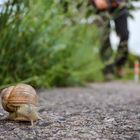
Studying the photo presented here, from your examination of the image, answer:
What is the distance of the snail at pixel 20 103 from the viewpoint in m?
2.14

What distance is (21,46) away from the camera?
12.9 ft

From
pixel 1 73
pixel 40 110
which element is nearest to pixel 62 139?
pixel 40 110

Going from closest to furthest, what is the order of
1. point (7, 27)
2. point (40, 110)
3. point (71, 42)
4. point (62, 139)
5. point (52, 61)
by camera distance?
point (62, 139), point (40, 110), point (7, 27), point (52, 61), point (71, 42)

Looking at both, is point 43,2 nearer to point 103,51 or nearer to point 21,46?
point 21,46

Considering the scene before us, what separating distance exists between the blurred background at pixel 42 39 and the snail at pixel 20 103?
47.1 inches

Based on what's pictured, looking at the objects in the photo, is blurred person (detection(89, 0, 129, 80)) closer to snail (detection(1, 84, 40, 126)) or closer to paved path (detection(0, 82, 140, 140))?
paved path (detection(0, 82, 140, 140))

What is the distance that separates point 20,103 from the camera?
2.16 m

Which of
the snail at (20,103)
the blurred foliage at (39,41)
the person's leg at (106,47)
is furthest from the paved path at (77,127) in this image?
the person's leg at (106,47)

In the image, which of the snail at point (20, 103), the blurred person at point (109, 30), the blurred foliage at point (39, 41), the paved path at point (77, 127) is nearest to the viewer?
the paved path at point (77, 127)

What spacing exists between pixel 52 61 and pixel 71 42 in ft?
1.42

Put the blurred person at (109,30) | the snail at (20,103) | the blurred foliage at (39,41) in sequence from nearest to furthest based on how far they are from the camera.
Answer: the snail at (20,103) → the blurred foliage at (39,41) → the blurred person at (109,30)

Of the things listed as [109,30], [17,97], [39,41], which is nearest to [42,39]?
[39,41]

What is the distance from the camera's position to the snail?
2.14 meters

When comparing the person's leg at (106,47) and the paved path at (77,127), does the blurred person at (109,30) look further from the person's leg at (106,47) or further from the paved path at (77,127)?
the paved path at (77,127)
